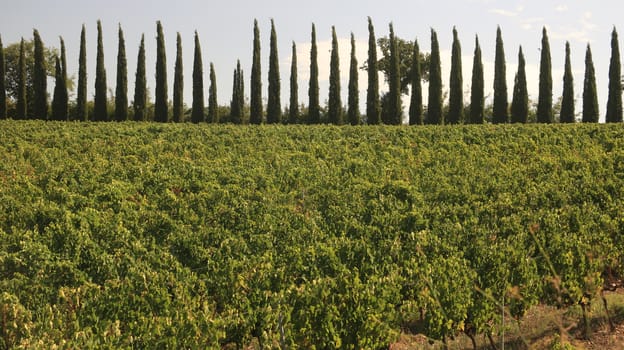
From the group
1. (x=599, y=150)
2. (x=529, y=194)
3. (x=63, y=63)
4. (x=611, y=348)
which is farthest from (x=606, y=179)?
(x=63, y=63)

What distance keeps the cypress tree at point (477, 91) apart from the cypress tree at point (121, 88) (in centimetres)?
2528

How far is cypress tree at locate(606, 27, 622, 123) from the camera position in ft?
143

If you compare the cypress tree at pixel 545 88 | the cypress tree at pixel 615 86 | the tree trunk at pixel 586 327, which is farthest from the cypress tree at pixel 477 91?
the tree trunk at pixel 586 327

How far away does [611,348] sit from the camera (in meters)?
10.6

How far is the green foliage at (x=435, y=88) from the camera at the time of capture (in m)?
42.8

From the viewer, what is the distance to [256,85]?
4484 centimetres

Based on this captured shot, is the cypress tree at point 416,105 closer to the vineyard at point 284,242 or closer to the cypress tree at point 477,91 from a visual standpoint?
the cypress tree at point 477,91

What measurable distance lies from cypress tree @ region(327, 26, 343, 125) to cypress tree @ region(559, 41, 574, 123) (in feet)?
56.1

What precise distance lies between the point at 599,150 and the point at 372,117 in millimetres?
18919

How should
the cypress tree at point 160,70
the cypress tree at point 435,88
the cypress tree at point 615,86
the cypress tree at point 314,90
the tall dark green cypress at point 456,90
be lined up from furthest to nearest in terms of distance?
the cypress tree at point 314,90 → the cypress tree at point 615,86 → the tall dark green cypress at point 456,90 → the cypress tree at point 435,88 → the cypress tree at point 160,70

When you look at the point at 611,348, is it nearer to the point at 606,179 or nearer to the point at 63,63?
the point at 606,179

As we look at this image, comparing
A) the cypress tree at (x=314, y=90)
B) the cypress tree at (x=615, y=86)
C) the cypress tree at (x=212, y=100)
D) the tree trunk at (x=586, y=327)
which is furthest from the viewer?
the cypress tree at (x=212, y=100)

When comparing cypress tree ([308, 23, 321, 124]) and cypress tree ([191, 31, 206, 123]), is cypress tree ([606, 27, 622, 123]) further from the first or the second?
cypress tree ([191, 31, 206, 123])

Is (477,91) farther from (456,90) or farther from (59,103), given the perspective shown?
(59,103)
